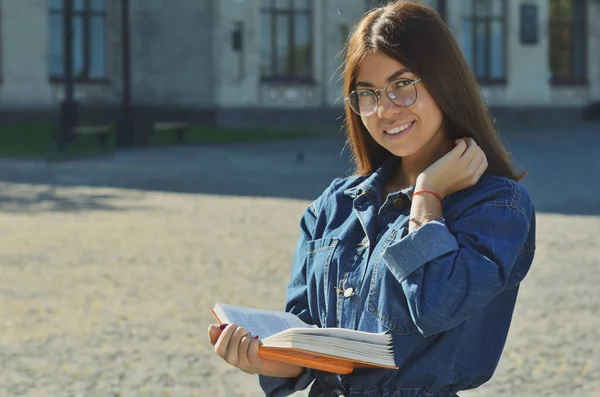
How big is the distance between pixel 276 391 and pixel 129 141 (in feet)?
75.8

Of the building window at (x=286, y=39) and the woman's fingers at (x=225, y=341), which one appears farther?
the building window at (x=286, y=39)

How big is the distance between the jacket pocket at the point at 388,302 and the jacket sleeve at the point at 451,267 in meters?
0.06

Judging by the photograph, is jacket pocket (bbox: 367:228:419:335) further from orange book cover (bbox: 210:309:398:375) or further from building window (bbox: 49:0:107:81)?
building window (bbox: 49:0:107:81)

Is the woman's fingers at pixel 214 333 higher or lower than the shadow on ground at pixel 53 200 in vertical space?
higher

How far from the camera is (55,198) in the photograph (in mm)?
14945

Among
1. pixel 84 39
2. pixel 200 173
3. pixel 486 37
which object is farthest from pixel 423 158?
pixel 486 37

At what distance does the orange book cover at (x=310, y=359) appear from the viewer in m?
2.62

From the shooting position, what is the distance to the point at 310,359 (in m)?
2.62

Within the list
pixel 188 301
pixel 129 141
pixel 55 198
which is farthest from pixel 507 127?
pixel 188 301

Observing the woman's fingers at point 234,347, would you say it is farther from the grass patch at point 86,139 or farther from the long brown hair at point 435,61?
the grass patch at point 86,139

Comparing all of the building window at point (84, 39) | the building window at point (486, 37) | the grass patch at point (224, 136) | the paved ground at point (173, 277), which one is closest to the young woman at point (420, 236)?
the paved ground at point (173, 277)

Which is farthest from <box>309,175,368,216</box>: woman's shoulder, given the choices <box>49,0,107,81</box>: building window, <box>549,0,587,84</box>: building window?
<box>549,0,587,84</box>: building window

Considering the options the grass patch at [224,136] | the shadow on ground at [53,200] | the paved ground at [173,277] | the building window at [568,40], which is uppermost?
the building window at [568,40]

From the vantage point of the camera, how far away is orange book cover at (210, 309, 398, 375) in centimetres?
262
